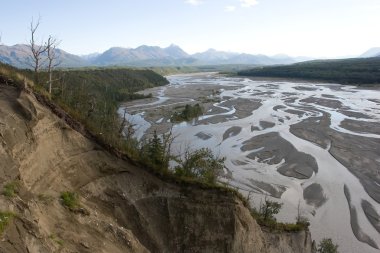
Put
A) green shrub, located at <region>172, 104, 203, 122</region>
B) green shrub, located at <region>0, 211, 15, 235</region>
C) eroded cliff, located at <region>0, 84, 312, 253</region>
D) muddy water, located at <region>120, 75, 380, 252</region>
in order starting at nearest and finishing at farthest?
green shrub, located at <region>0, 211, 15, 235</region> < eroded cliff, located at <region>0, 84, 312, 253</region> < muddy water, located at <region>120, 75, 380, 252</region> < green shrub, located at <region>172, 104, 203, 122</region>

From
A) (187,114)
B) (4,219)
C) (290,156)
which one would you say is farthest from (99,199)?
(187,114)

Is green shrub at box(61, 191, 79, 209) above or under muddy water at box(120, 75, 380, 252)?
above

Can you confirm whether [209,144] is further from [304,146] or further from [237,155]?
[304,146]

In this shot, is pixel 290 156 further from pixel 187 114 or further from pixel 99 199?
pixel 99 199

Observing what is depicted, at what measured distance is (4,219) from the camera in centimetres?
1472

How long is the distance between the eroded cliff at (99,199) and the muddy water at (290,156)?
553 inches

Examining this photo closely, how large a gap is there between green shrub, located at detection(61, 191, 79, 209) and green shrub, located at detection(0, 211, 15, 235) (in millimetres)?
5159

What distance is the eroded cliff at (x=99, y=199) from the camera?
18.9 metres

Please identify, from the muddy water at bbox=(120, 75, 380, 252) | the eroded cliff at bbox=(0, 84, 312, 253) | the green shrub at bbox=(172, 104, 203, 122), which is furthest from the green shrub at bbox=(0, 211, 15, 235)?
the green shrub at bbox=(172, 104, 203, 122)

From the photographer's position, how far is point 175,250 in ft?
81.7

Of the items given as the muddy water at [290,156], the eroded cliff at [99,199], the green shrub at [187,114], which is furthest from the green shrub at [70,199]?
the green shrub at [187,114]

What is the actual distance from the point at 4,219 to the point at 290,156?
55918 millimetres

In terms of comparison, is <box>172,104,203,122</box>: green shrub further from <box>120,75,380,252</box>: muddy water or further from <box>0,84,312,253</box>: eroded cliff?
<box>0,84,312,253</box>: eroded cliff

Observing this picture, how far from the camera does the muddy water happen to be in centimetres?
4500
